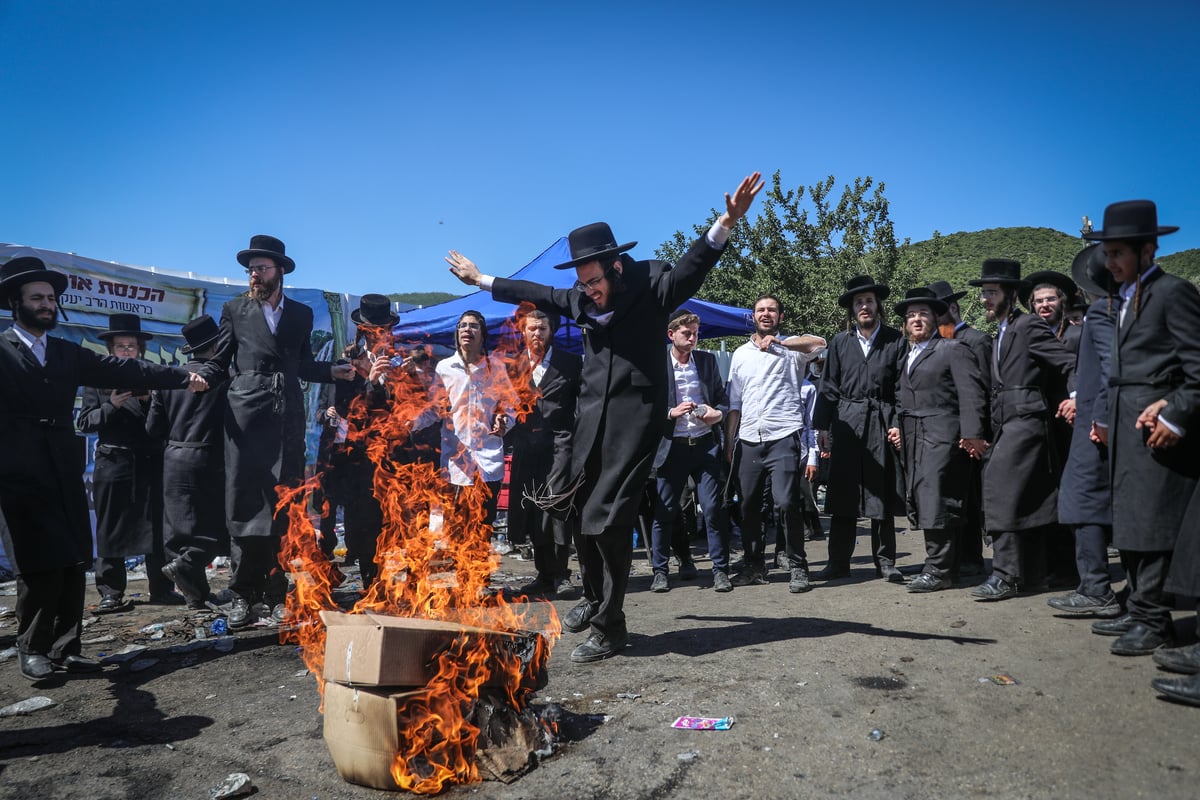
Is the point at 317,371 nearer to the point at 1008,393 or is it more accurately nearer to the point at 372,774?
the point at 372,774

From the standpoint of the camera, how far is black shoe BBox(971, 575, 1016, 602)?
19.6 feet

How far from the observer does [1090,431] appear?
200 inches

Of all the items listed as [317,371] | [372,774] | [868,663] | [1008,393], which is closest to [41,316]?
[317,371]

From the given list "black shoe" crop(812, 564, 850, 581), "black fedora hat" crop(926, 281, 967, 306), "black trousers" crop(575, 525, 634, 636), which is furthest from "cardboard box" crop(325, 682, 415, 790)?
"black fedora hat" crop(926, 281, 967, 306)

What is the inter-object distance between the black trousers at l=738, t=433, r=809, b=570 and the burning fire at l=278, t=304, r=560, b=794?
2020mm

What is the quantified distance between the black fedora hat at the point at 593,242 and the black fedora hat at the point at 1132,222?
2.72 m

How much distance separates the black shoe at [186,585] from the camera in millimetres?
7000

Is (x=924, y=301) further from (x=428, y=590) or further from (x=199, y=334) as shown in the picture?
(x=199, y=334)

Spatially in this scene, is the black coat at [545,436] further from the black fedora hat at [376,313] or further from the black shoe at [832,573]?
the black shoe at [832,573]

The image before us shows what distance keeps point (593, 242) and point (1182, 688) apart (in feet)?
12.2

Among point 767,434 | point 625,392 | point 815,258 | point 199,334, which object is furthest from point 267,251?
point 815,258

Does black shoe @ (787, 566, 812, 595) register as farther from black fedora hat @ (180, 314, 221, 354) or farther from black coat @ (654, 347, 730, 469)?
black fedora hat @ (180, 314, 221, 354)

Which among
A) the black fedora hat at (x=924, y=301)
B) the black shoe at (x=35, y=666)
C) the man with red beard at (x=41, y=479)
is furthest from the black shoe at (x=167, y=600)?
the black fedora hat at (x=924, y=301)

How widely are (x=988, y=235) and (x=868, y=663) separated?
78.1 m
